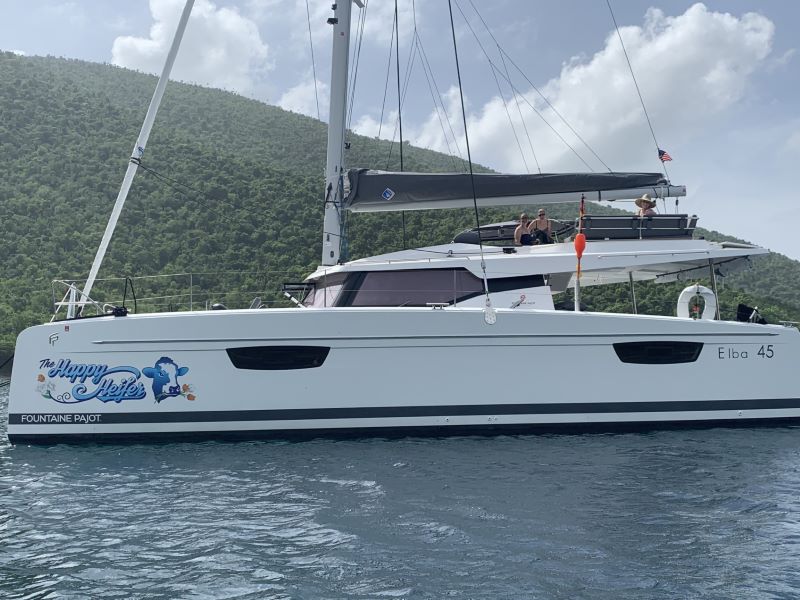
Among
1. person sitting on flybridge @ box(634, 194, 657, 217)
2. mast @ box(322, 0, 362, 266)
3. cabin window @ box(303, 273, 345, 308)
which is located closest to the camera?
cabin window @ box(303, 273, 345, 308)

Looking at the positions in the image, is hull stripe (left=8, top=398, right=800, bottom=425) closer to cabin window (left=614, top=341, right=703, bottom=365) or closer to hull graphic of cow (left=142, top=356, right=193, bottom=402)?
hull graphic of cow (left=142, top=356, right=193, bottom=402)

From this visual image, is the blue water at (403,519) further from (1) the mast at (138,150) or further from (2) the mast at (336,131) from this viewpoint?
(2) the mast at (336,131)

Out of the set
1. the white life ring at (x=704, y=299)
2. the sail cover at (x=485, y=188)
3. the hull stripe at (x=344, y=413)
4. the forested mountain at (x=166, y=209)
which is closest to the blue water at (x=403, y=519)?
the hull stripe at (x=344, y=413)

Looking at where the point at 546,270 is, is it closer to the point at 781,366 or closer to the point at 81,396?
the point at 781,366

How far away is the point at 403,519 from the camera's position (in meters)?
4.69

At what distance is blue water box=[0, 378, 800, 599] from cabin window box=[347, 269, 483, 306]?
1713mm

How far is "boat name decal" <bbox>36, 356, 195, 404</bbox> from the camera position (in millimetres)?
6930

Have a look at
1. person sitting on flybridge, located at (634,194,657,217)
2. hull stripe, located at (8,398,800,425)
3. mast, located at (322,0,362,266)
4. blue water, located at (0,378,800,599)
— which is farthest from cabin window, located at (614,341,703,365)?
mast, located at (322,0,362,266)

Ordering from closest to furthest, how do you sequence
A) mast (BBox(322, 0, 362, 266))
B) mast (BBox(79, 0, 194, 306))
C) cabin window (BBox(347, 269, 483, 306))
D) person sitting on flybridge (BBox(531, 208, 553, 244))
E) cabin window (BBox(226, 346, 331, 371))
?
cabin window (BBox(226, 346, 331, 371)), mast (BBox(79, 0, 194, 306)), cabin window (BBox(347, 269, 483, 306)), mast (BBox(322, 0, 362, 266)), person sitting on flybridge (BBox(531, 208, 553, 244))

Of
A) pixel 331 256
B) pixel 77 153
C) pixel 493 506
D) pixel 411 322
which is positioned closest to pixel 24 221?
pixel 77 153

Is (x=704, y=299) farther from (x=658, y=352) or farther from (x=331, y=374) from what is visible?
(x=331, y=374)

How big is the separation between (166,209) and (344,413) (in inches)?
1097

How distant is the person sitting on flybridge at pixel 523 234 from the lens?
353 inches

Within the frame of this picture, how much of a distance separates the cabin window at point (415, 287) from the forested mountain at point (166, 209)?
8146mm
